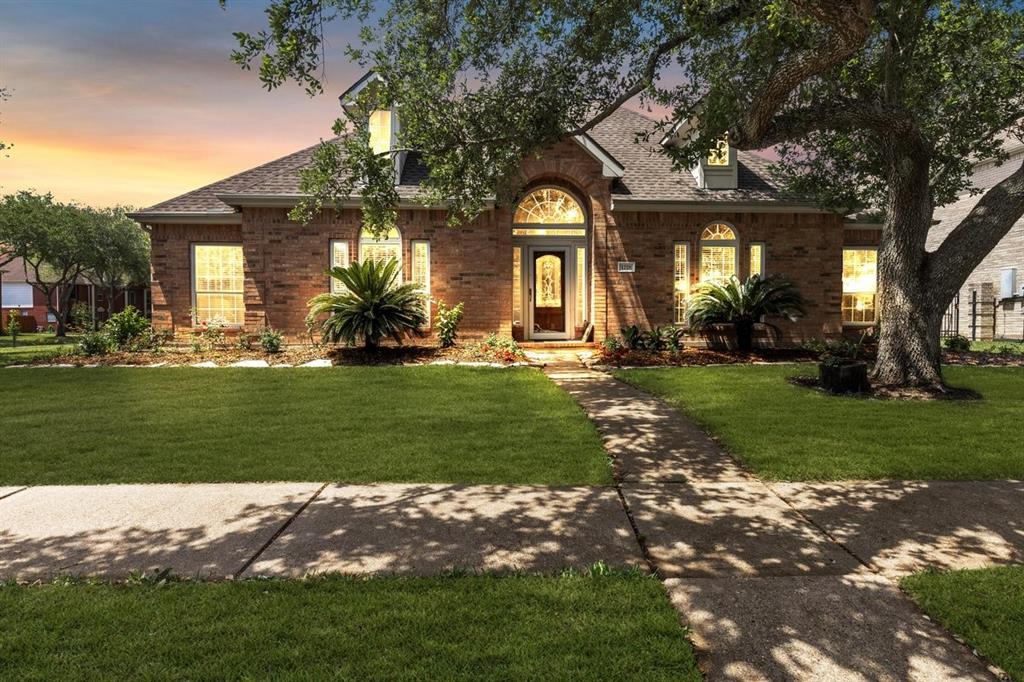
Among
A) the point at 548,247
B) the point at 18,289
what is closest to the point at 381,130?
the point at 548,247

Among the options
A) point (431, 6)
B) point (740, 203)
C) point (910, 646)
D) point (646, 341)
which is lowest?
point (910, 646)

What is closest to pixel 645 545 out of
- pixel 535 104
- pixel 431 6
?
pixel 535 104

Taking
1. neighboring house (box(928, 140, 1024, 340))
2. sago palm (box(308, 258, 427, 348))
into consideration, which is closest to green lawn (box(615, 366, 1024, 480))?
sago palm (box(308, 258, 427, 348))

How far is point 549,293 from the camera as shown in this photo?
16.2 meters

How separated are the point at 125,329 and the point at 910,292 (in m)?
16.8

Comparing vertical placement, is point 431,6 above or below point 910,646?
above

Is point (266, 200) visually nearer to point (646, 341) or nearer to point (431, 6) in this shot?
point (431, 6)

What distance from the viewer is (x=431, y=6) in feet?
26.3

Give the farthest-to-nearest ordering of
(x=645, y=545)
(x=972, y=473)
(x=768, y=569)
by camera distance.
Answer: (x=972, y=473) → (x=645, y=545) → (x=768, y=569)

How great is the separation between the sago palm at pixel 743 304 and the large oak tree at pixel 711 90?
4173mm

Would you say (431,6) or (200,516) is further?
(431,6)

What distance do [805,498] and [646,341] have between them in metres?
9.55

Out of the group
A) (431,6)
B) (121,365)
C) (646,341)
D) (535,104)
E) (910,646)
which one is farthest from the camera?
(646,341)

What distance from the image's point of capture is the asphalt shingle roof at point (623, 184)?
14922 millimetres
